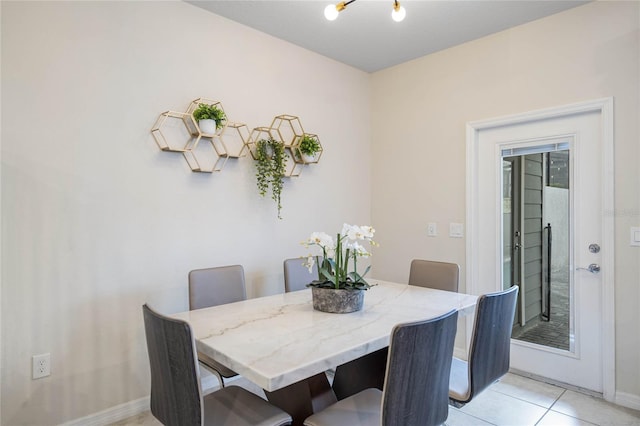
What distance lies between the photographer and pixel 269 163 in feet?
9.81

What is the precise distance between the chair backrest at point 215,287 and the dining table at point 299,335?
0.90 ft

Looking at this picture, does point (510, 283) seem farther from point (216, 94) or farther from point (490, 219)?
point (216, 94)

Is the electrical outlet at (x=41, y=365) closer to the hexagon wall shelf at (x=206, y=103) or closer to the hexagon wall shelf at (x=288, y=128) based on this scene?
the hexagon wall shelf at (x=206, y=103)

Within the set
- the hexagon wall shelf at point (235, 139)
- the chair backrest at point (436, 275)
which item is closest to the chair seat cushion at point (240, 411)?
the chair backrest at point (436, 275)

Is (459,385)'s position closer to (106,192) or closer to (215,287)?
(215,287)

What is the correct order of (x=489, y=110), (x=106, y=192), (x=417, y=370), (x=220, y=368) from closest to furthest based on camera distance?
1. (x=417, y=370)
2. (x=220, y=368)
3. (x=106, y=192)
4. (x=489, y=110)

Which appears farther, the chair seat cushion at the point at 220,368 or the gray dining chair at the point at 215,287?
the gray dining chair at the point at 215,287

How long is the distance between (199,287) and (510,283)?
2380 mm

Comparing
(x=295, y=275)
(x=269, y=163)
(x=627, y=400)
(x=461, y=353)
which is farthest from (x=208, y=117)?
(x=627, y=400)

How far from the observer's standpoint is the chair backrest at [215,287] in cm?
227

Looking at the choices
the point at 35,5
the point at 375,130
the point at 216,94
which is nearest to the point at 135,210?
the point at 216,94

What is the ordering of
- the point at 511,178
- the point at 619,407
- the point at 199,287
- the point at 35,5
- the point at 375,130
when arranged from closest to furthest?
the point at 35,5 → the point at 199,287 → the point at 619,407 → the point at 511,178 → the point at 375,130

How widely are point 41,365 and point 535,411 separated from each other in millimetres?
2904

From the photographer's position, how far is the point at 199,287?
2283 mm
